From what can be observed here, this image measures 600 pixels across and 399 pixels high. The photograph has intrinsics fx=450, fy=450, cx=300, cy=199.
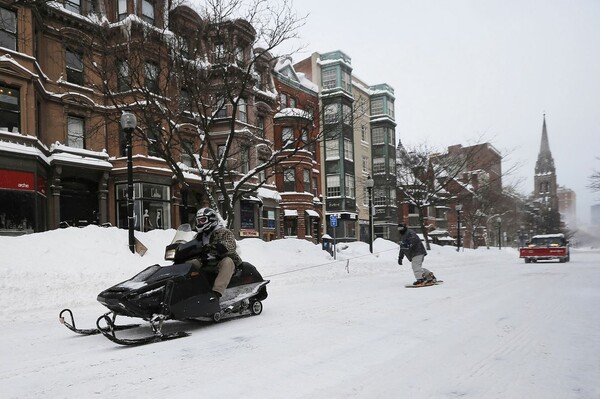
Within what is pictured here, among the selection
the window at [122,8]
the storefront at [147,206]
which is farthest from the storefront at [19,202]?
the window at [122,8]

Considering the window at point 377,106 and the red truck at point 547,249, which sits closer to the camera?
the red truck at point 547,249

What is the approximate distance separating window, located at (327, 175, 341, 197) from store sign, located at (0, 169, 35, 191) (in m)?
25.8

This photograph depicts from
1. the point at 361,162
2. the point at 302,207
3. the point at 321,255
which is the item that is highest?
the point at 361,162

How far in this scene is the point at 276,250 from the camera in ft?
58.4

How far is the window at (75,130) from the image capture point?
22.2 meters

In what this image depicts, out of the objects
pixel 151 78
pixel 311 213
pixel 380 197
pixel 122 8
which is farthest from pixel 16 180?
pixel 380 197

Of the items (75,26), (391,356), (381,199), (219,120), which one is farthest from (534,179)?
(391,356)

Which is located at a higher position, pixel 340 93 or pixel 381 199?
→ pixel 340 93

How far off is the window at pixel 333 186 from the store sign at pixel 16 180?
84.7ft

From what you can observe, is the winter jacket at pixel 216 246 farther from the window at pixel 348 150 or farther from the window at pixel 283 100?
the window at pixel 348 150

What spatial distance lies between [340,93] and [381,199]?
13.2m

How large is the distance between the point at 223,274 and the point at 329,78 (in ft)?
120

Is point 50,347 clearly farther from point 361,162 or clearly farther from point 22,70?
Result: point 361,162

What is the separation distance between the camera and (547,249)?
2412 centimetres
